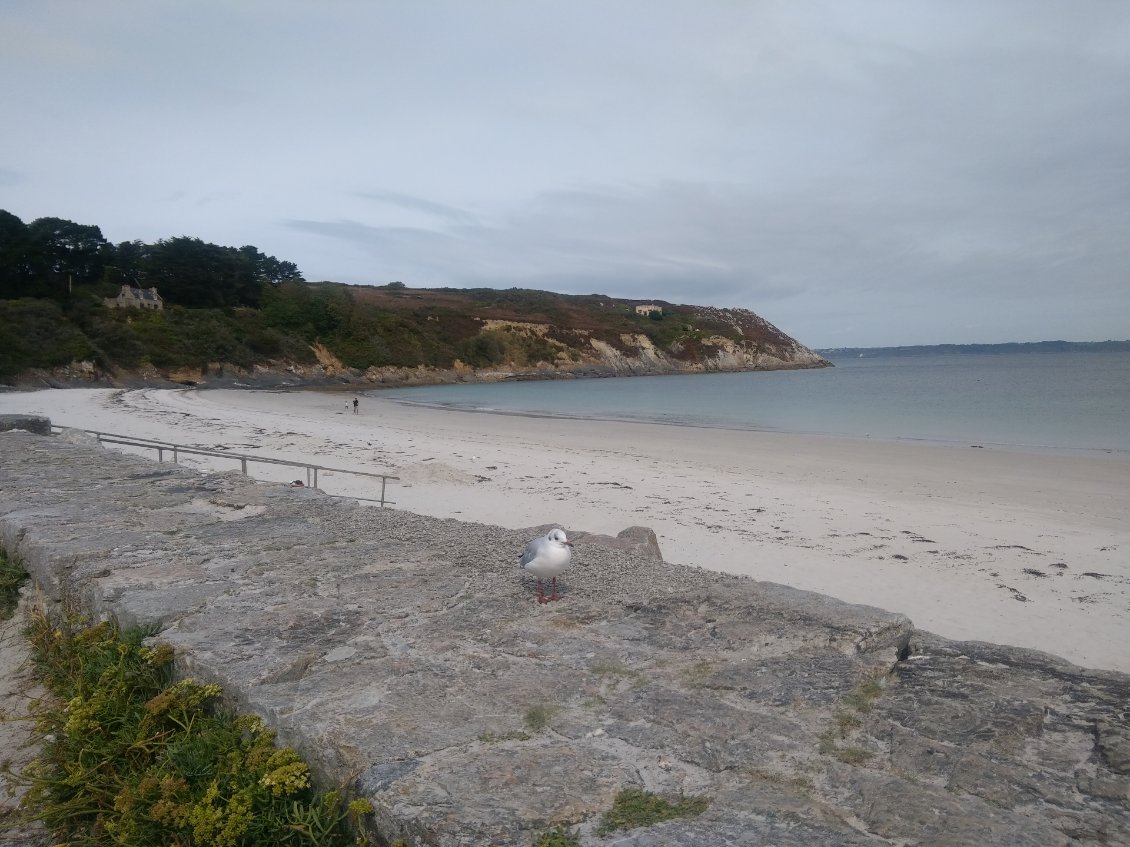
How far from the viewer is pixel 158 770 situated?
2416mm

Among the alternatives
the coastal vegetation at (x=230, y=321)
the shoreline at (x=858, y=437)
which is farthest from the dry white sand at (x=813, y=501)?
the coastal vegetation at (x=230, y=321)

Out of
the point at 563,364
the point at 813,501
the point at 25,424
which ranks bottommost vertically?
the point at 813,501

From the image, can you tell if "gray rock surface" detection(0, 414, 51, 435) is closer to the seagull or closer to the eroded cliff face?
the seagull

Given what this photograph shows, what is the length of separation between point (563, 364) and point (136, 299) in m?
39.5

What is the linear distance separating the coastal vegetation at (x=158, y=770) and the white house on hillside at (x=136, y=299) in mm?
55649

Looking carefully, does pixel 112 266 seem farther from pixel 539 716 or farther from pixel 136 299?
pixel 539 716

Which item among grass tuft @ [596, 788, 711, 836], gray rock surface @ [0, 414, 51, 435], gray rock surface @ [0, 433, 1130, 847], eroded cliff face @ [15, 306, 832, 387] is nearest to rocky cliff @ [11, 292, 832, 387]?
eroded cliff face @ [15, 306, 832, 387]

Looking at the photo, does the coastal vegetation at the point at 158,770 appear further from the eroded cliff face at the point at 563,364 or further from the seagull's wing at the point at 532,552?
the eroded cliff face at the point at 563,364

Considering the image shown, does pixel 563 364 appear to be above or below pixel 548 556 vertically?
above

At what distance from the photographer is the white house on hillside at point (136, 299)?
170 ft

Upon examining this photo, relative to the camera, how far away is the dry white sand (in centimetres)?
766

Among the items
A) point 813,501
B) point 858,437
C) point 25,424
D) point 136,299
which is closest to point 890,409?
point 858,437

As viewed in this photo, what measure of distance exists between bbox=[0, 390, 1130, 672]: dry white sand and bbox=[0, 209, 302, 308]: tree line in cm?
2639

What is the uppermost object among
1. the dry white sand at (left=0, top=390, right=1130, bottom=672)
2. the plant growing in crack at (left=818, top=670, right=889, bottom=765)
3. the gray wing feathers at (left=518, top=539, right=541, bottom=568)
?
the gray wing feathers at (left=518, top=539, right=541, bottom=568)
